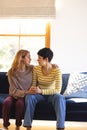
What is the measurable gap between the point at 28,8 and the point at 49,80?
1502 millimetres

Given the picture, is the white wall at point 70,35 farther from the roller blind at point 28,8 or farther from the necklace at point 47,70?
the necklace at point 47,70

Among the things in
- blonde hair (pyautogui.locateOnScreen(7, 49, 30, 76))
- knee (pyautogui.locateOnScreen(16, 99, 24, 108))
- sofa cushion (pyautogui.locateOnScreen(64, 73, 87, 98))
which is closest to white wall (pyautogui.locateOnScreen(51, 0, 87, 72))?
sofa cushion (pyautogui.locateOnScreen(64, 73, 87, 98))

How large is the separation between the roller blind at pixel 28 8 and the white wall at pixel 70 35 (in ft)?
0.51

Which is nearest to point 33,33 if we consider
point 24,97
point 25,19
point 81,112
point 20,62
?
point 25,19

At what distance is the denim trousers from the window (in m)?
1.39

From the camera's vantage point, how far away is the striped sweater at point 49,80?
3184 millimetres

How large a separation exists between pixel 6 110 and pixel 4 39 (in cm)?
171

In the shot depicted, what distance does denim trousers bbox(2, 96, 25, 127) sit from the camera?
303 cm

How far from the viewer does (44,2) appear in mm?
4211

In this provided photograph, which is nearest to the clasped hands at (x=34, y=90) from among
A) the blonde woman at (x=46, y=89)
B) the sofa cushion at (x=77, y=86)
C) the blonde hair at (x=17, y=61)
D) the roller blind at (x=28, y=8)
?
the blonde woman at (x=46, y=89)

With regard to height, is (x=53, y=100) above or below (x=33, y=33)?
below

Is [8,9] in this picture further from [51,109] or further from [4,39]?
[51,109]

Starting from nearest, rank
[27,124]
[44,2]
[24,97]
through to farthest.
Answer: [27,124] → [24,97] → [44,2]

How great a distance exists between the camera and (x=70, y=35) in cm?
426
